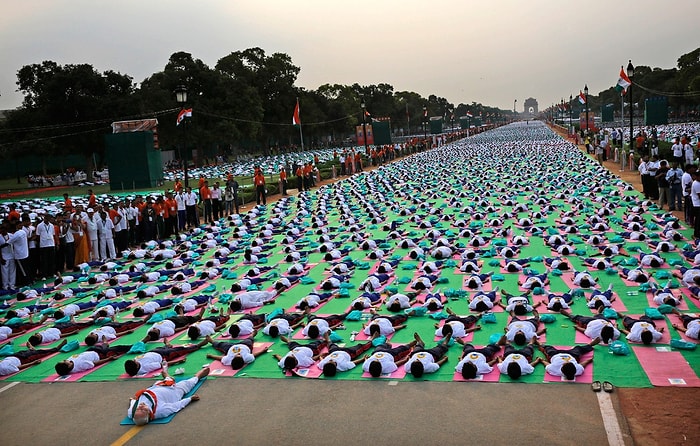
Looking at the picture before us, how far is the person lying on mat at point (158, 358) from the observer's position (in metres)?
9.01

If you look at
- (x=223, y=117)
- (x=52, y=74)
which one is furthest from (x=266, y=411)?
(x=223, y=117)

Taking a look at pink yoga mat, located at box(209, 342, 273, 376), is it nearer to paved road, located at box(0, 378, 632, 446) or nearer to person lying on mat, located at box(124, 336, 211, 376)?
paved road, located at box(0, 378, 632, 446)

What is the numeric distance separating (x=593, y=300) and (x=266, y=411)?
5.95 metres

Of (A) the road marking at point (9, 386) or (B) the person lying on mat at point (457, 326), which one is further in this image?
(B) the person lying on mat at point (457, 326)

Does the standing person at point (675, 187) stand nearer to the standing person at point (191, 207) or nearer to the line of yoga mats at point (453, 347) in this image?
the line of yoga mats at point (453, 347)

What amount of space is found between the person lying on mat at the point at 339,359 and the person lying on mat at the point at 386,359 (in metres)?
0.19

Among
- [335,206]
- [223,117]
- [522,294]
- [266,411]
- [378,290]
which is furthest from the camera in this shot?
[223,117]

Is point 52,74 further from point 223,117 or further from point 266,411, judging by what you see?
point 266,411

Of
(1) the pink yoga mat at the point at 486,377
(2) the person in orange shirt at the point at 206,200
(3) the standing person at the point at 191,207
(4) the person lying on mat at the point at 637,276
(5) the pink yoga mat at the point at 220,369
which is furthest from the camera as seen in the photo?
(2) the person in orange shirt at the point at 206,200

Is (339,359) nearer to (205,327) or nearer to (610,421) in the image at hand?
(205,327)

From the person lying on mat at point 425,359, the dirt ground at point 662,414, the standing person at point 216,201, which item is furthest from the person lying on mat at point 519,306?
the standing person at point 216,201

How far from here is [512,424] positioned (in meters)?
6.83

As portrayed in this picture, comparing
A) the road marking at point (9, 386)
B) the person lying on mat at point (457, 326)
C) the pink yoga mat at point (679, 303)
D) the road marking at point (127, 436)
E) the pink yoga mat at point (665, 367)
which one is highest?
the person lying on mat at point (457, 326)

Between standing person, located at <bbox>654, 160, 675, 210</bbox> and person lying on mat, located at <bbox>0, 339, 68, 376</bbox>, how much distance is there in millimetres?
17217
